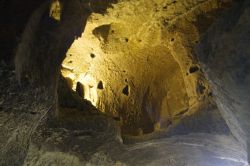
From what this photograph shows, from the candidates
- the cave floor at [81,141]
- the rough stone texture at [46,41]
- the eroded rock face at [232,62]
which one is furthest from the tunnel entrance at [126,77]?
the eroded rock face at [232,62]

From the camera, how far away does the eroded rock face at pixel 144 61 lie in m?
4.07

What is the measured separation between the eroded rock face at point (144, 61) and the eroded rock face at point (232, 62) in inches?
40.7

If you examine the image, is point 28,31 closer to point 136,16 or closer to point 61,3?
point 61,3

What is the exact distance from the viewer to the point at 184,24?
414 centimetres

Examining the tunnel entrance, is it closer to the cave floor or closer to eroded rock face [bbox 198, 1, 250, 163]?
the cave floor

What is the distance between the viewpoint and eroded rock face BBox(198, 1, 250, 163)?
8.49ft

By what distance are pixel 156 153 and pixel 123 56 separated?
1.47 m

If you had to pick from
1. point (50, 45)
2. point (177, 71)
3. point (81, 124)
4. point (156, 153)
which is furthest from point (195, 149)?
point (50, 45)

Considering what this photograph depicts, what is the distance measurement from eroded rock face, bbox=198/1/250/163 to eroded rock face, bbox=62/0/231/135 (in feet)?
3.39

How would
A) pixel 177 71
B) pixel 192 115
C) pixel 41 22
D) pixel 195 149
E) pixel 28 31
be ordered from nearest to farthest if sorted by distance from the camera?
pixel 28 31, pixel 41 22, pixel 192 115, pixel 195 149, pixel 177 71

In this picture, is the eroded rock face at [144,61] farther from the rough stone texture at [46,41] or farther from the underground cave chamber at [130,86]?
the rough stone texture at [46,41]

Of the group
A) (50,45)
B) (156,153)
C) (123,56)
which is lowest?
(156,153)

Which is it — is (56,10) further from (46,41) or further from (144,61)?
(144,61)

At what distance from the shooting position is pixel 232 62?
2.66 metres
